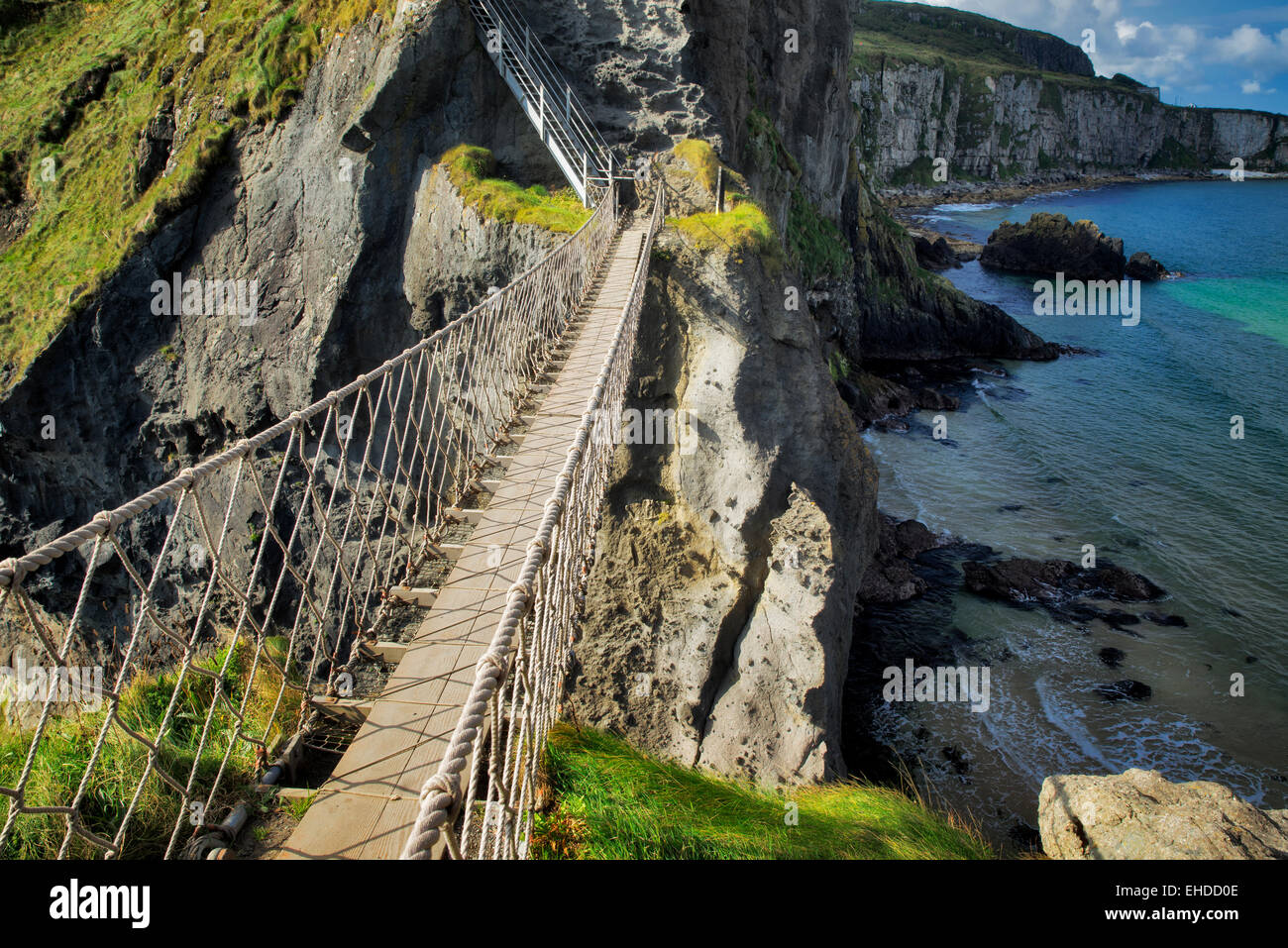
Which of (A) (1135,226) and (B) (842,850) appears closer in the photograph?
(B) (842,850)

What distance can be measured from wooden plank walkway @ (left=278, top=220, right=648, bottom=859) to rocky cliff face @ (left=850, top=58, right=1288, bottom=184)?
74516 mm

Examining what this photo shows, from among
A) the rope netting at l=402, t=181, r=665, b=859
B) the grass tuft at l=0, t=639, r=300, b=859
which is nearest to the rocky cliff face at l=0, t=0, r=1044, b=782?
the rope netting at l=402, t=181, r=665, b=859

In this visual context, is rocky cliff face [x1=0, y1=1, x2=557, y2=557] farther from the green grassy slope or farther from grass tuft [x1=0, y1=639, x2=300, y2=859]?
grass tuft [x1=0, y1=639, x2=300, y2=859]

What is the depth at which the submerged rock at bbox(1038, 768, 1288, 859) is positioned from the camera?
17.3 ft

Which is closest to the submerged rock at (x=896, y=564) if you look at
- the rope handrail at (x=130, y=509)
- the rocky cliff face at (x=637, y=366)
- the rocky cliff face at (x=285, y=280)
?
the rocky cliff face at (x=637, y=366)

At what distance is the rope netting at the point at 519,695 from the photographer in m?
2.20

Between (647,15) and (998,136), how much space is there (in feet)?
337

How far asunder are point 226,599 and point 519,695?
1142 centimetres

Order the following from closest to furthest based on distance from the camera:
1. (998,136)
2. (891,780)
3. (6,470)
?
(891,780) → (6,470) → (998,136)

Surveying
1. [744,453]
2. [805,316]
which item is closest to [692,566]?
[744,453]

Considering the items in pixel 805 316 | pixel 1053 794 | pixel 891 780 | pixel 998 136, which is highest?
pixel 998 136

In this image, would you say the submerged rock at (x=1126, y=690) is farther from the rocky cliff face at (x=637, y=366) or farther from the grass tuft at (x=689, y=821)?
the grass tuft at (x=689, y=821)

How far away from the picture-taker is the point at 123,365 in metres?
13.0
